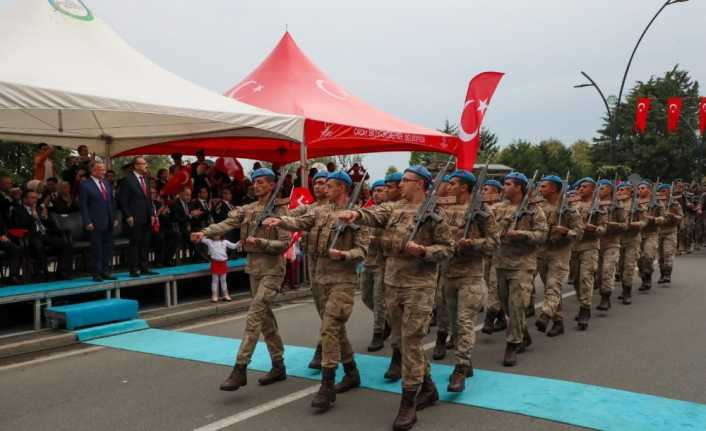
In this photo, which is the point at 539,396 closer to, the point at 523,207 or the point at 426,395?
the point at 426,395

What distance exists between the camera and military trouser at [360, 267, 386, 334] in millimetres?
7741

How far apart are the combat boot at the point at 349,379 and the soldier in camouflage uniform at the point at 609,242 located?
571 centimetres

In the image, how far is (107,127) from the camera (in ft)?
45.1

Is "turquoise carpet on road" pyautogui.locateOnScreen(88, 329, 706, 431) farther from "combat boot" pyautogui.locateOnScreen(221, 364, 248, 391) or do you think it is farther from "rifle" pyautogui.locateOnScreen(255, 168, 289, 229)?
"rifle" pyautogui.locateOnScreen(255, 168, 289, 229)

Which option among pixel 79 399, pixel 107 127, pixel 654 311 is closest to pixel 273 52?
pixel 107 127

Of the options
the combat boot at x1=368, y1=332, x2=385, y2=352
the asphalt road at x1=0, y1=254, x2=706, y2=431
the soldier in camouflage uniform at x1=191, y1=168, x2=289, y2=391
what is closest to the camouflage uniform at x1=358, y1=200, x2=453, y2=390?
the asphalt road at x1=0, y1=254, x2=706, y2=431

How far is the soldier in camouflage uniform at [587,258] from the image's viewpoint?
8.92 metres

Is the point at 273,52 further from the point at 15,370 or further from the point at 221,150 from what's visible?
the point at 15,370

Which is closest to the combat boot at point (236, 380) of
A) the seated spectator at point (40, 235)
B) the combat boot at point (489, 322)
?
the combat boot at point (489, 322)

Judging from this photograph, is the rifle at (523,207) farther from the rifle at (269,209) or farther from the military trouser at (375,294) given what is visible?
the rifle at (269,209)

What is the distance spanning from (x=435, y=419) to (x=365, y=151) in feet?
42.2

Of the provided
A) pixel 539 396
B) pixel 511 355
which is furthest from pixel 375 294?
pixel 539 396

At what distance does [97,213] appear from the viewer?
9.64 metres

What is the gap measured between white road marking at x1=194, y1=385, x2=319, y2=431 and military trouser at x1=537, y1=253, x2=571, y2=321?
3662mm
